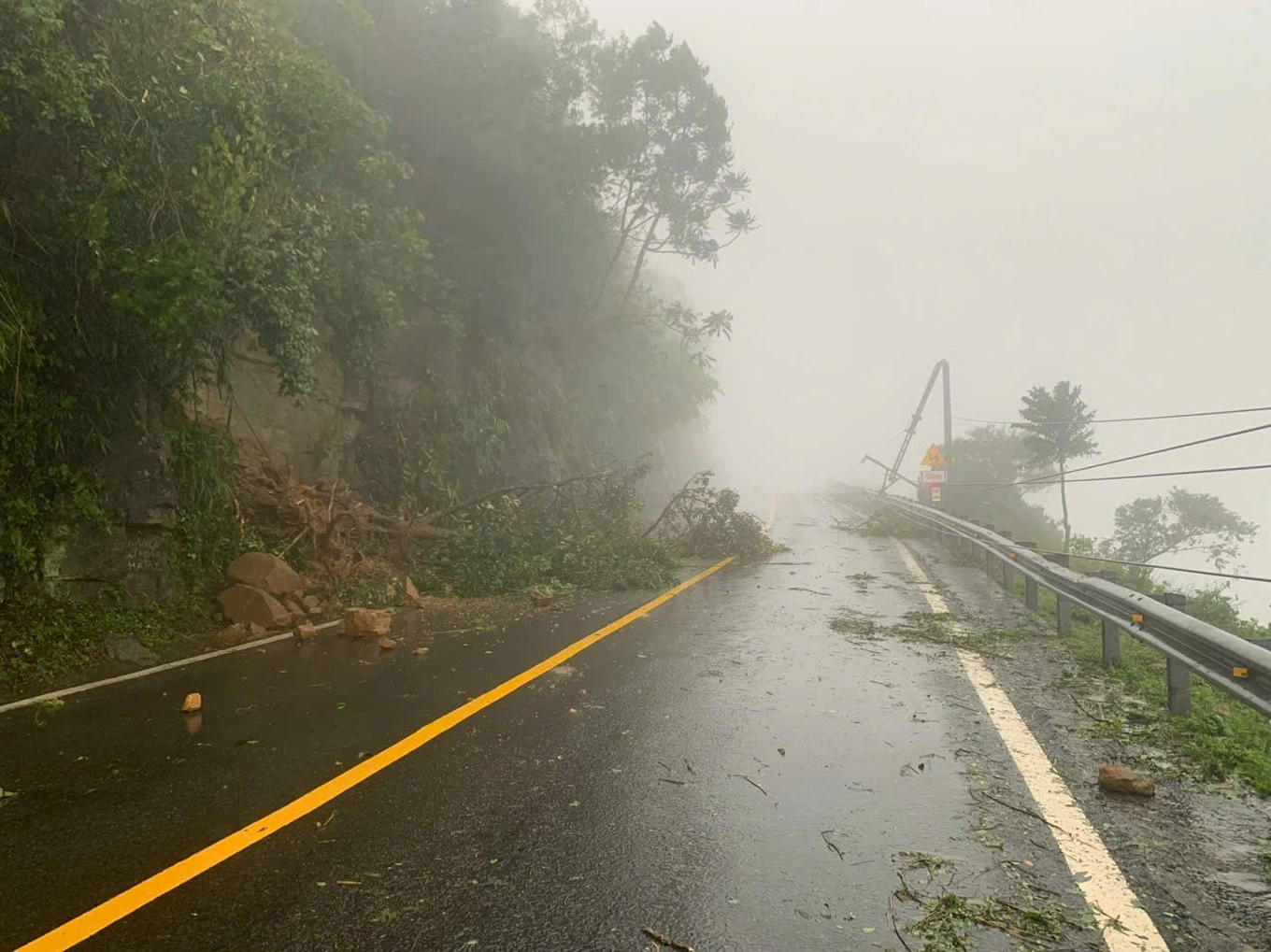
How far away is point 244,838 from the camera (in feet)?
10.9

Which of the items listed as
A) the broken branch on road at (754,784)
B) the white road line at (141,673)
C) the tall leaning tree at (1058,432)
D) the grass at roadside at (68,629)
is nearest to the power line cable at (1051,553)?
the broken branch on road at (754,784)

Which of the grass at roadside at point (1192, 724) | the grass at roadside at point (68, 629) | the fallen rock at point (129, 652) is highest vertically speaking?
the grass at roadside at point (68, 629)

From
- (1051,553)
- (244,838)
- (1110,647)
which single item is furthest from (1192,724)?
(244,838)

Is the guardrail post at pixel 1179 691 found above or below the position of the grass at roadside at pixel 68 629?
below

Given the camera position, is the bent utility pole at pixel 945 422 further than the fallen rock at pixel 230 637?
Yes

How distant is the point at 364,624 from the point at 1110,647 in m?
6.53

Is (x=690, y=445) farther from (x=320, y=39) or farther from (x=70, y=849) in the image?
(x=70, y=849)

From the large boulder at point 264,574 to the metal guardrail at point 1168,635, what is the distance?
792 centimetres

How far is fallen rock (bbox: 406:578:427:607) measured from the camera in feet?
30.2

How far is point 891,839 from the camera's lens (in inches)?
131

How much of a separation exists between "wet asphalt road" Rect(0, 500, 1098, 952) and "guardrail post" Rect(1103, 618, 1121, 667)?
4.65 feet

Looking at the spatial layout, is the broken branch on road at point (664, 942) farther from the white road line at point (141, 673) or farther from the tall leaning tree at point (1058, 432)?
the tall leaning tree at point (1058, 432)

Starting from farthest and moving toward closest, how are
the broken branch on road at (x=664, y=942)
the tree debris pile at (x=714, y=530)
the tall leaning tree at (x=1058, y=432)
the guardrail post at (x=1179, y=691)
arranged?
1. the tall leaning tree at (x=1058, y=432)
2. the tree debris pile at (x=714, y=530)
3. the guardrail post at (x=1179, y=691)
4. the broken branch on road at (x=664, y=942)

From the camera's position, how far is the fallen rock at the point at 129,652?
6668mm
